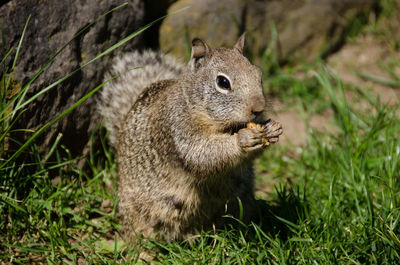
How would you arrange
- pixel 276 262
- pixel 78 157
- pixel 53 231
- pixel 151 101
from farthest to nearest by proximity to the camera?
pixel 78 157, pixel 151 101, pixel 53 231, pixel 276 262

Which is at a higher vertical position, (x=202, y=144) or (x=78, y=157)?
(x=202, y=144)

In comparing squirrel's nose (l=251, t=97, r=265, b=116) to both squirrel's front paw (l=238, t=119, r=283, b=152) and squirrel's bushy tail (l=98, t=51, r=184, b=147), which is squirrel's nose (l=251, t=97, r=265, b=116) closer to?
squirrel's front paw (l=238, t=119, r=283, b=152)

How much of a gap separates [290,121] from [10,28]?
326 cm

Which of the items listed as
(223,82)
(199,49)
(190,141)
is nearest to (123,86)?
(199,49)

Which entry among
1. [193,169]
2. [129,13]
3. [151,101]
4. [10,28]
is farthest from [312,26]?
[10,28]

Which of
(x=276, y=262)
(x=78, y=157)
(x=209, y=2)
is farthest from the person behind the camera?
(x=209, y=2)

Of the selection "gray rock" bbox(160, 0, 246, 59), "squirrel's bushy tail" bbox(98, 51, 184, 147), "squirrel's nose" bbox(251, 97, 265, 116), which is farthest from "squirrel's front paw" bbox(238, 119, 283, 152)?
"gray rock" bbox(160, 0, 246, 59)

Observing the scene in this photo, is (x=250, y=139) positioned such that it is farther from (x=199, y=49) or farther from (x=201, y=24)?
(x=201, y=24)

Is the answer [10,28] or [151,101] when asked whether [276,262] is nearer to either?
[151,101]

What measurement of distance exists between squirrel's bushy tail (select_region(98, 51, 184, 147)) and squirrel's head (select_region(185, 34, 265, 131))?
0.84m

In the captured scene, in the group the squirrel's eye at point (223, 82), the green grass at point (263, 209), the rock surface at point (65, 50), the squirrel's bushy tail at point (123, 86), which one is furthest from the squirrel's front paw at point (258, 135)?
the rock surface at point (65, 50)

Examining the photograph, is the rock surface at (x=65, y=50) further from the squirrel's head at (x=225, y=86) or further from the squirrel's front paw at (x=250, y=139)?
the squirrel's front paw at (x=250, y=139)

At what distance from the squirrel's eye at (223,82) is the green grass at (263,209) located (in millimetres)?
1091

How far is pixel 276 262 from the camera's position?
3352 mm
